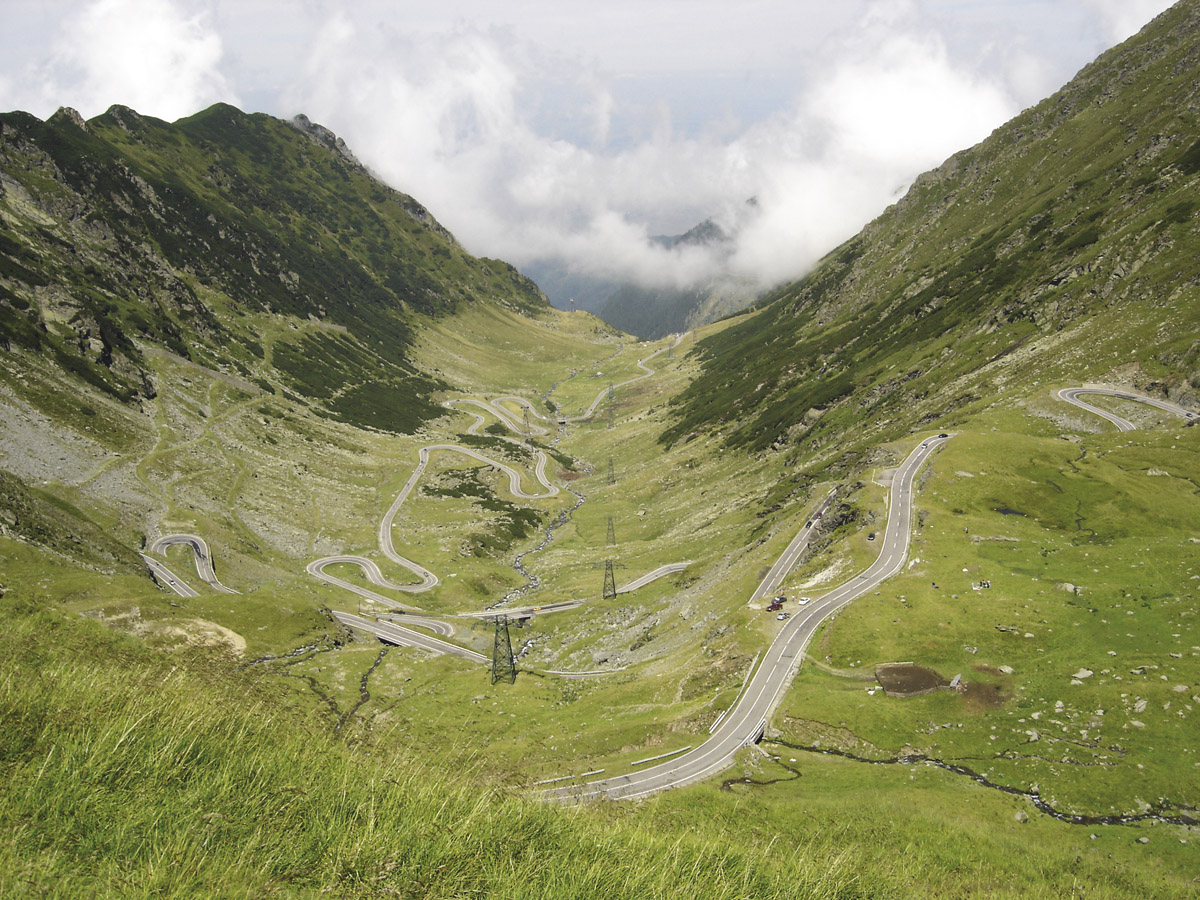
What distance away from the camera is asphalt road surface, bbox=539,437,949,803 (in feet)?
150

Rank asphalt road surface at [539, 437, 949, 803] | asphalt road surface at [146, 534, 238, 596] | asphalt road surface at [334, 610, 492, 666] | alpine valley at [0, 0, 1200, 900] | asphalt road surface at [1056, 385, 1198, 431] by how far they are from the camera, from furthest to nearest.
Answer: asphalt road surface at [1056, 385, 1198, 431]
asphalt road surface at [146, 534, 238, 596]
asphalt road surface at [334, 610, 492, 666]
asphalt road surface at [539, 437, 949, 803]
alpine valley at [0, 0, 1200, 900]

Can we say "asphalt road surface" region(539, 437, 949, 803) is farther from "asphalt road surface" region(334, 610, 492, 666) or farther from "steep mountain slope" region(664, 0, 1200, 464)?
"steep mountain slope" region(664, 0, 1200, 464)

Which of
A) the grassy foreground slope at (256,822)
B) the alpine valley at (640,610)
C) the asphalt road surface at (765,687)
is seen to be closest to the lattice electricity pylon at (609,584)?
the alpine valley at (640,610)

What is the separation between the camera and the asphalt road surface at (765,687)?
4566cm

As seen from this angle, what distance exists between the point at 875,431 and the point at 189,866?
135 m

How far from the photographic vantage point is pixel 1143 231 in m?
129

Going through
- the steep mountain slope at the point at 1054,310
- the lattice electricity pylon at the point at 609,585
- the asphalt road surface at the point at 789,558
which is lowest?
the lattice electricity pylon at the point at 609,585

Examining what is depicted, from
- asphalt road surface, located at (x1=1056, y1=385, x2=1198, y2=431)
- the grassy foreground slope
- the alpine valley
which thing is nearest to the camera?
the grassy foreground slope

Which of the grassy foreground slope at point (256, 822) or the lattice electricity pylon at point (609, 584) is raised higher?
the lattice electricity pylon at point (609, 584)

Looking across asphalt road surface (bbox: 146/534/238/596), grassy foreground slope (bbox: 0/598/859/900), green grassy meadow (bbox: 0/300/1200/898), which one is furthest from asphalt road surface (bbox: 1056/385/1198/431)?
asphalt road surface (bbox: 146/534/238/596)

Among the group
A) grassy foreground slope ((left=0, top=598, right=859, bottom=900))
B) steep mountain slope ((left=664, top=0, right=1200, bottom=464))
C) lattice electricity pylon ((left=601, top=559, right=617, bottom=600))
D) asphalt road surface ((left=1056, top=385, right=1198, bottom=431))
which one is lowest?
grassy foreground slope ((left=0, top=598, right=859, bottom=900))

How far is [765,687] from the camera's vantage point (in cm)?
5612

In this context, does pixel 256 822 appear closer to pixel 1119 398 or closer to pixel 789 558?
pixel 789 558

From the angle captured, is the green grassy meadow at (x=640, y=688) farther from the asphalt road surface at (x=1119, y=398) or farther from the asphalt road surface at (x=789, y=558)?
the asphalt road surface at (x=1119, y=398)
